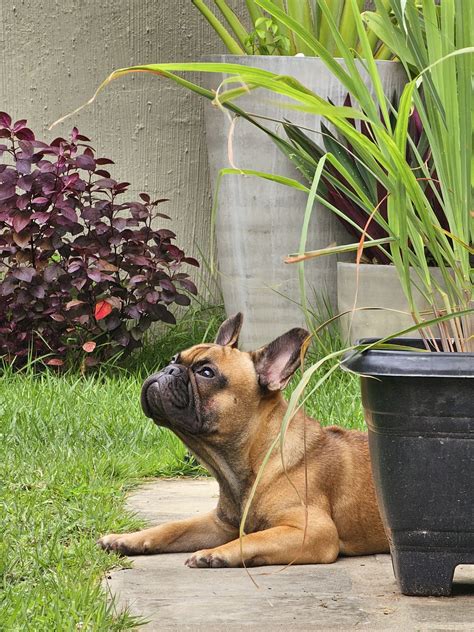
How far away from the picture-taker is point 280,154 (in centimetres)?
527

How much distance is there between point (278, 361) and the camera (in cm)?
302

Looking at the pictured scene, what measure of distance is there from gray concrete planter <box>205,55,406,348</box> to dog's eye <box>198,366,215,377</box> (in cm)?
228

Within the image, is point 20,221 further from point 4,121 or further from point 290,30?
point 290,30

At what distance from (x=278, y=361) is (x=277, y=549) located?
502 millimetres

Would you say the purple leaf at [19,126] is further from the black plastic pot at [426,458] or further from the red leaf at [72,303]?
the black plastic pot at [426,458]

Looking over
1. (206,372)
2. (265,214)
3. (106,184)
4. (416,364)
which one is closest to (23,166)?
(106,184)

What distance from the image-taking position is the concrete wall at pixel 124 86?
611 centimetres

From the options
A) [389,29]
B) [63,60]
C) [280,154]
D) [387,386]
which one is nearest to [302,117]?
[280,154]

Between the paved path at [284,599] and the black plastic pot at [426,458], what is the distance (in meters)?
0.10

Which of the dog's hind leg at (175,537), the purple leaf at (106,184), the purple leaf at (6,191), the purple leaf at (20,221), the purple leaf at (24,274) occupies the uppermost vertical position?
the purple leaf at (106,184)

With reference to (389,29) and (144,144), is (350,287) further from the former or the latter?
(389,29)

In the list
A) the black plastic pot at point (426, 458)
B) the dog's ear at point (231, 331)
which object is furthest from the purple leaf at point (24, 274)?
the black plastic pot at point (426, 458)

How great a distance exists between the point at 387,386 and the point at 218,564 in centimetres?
65

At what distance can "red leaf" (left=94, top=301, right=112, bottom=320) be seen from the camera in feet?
16.7
